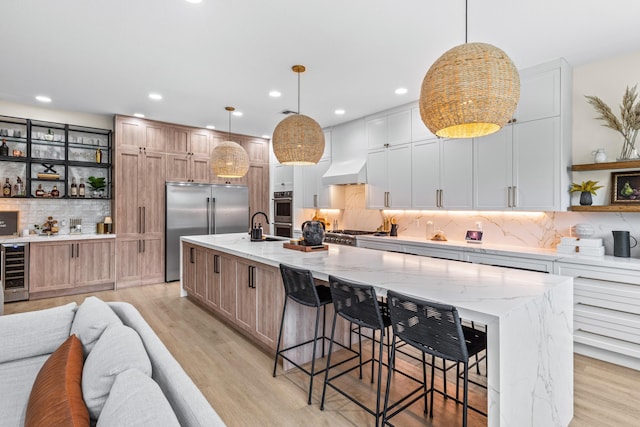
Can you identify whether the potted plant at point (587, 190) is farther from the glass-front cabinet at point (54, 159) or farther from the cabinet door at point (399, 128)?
the glass-front cabinet at point (54, 159)

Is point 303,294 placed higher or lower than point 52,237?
lower

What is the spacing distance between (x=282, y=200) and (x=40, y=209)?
3.96 metres

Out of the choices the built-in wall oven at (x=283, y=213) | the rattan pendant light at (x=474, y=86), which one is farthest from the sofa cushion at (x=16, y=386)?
the built-in wall oven at (x=283, y=213)

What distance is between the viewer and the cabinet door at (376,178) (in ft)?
16.8

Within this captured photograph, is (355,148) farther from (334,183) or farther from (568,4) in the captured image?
(568,4)

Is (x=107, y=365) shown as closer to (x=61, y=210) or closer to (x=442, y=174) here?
(x=442, y=174)

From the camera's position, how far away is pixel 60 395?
1.19 m

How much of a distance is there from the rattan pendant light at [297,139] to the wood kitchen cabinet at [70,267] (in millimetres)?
→ 3834

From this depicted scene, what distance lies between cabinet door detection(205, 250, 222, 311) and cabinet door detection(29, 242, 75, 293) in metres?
2.47

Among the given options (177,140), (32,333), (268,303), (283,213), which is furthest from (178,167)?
(32,333)

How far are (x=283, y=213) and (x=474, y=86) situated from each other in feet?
18.1

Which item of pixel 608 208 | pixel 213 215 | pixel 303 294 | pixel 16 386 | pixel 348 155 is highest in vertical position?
pixel 348 155

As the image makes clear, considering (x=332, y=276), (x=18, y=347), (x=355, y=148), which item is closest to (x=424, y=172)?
(x=355, y=148)

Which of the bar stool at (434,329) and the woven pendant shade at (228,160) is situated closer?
the bar stool at (434,329)
